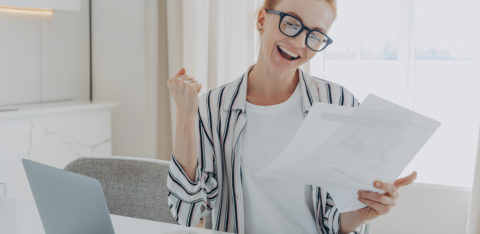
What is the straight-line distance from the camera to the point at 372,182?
1.08 metres

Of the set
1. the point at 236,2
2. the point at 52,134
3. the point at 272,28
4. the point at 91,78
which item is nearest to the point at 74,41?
the point at 91,78

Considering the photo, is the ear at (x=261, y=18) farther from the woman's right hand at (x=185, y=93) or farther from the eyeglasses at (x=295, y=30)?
the woman's right hand at (x=185, y=93)

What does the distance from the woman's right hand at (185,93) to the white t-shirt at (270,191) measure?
24cm

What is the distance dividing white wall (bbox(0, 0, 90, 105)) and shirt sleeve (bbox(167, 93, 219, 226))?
77.1 inches

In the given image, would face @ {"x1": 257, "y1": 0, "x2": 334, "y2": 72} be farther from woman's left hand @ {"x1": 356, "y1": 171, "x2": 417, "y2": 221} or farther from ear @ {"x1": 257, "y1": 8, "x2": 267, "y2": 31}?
woman's left hand @ {"x1": 356, "y1": 171, "x2": 417, "y2": 221}

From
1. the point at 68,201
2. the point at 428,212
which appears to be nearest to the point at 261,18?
the point at 68,201

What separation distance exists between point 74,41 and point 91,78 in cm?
29

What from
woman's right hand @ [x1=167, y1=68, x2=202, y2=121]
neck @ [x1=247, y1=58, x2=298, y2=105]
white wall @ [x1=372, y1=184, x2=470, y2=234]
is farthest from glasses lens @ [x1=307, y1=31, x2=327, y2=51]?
white wall @ [x1=372, y1=184, x2=470, y2=234]

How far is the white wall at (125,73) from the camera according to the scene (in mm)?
3414

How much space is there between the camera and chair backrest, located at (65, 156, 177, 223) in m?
1.49

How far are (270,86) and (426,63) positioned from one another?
1.65m

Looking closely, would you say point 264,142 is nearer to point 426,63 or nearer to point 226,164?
point 226,164

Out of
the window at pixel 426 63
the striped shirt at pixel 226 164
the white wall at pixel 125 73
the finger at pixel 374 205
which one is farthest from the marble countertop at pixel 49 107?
the finger at pixel 374 205

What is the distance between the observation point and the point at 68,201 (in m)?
0.85
